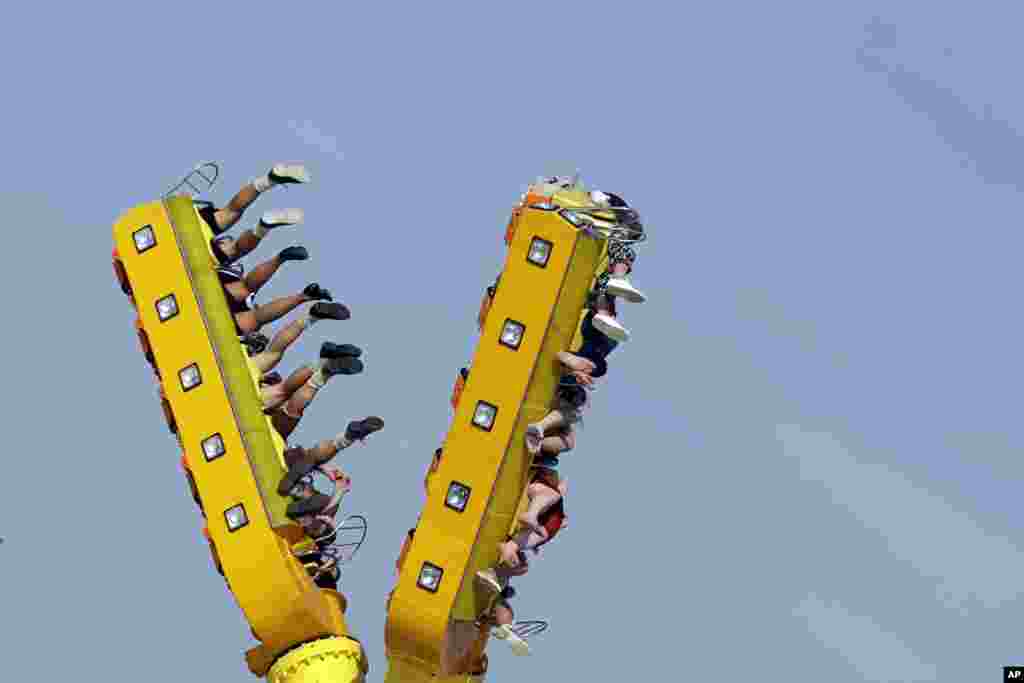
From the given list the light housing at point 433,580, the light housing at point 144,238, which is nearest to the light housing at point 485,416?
the light housing at point 433,580

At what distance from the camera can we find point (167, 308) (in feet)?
233

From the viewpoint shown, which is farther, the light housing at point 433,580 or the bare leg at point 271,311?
the bare leg at point 271,311

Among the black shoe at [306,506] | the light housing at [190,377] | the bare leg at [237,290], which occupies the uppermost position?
the bare leg at [237,290]

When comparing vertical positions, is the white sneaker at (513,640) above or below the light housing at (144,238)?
below

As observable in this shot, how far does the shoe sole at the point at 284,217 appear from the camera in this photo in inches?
2808

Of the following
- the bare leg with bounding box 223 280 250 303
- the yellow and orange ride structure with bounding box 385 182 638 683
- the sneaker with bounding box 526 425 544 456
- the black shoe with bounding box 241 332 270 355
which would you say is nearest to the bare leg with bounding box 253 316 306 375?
the black shoe with bounding box 241 332 270 355

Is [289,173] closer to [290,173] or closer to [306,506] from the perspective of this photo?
[290,173]

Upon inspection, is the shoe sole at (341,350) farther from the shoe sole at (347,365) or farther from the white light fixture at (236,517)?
the white light fixture at (236,517)

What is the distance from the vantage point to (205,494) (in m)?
70.1

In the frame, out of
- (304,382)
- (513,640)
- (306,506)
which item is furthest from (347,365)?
(513,640)

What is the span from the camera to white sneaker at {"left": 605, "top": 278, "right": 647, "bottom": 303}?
224ft

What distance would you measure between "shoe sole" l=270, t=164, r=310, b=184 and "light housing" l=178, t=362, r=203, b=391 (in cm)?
506

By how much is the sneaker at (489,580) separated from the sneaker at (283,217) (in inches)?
381

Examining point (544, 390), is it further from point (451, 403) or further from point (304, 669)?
point (304, 669)
